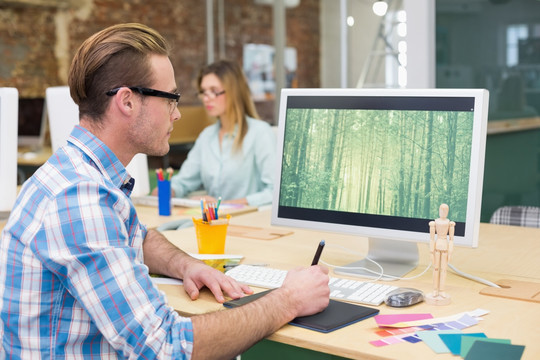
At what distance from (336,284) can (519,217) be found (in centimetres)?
110

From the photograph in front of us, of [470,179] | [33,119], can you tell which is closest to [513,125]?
[470,179]

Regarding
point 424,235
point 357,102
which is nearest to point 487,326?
point 424,235

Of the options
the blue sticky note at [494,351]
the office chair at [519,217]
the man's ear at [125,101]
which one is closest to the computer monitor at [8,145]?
the man's ear at [125,101]

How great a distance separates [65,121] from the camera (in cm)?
297

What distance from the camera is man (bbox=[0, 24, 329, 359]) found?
1.20m

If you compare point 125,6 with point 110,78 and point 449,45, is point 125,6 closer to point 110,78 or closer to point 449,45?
point 449,45

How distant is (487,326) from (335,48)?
4335 millimetres

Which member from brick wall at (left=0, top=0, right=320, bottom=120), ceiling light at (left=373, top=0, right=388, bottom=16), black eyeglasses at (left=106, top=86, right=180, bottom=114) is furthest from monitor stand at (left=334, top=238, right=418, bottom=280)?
brick wall at (left=0, top=0, right=320, bottom=120)

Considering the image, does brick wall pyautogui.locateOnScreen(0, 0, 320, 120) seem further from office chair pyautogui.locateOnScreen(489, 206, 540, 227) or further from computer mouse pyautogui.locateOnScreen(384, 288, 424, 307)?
computer mouse pyautogui.locateOnScreen(384, 288, 424, 307)

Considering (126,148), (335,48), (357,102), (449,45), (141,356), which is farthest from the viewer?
(335,48)

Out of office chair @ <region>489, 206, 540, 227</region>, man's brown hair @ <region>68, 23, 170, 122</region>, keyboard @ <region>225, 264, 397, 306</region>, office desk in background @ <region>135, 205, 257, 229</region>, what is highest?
man's brown hair @ <region>68, 23, 170, 122</region>

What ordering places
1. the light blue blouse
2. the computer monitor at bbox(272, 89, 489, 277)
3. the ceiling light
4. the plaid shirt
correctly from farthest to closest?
the ceiling light < the light blue blouse < the computer monitor at bbox(272, 89, 489, 277) < the plaid shirt

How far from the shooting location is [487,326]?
4.52 feet

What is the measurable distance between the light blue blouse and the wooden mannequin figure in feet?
6.04
